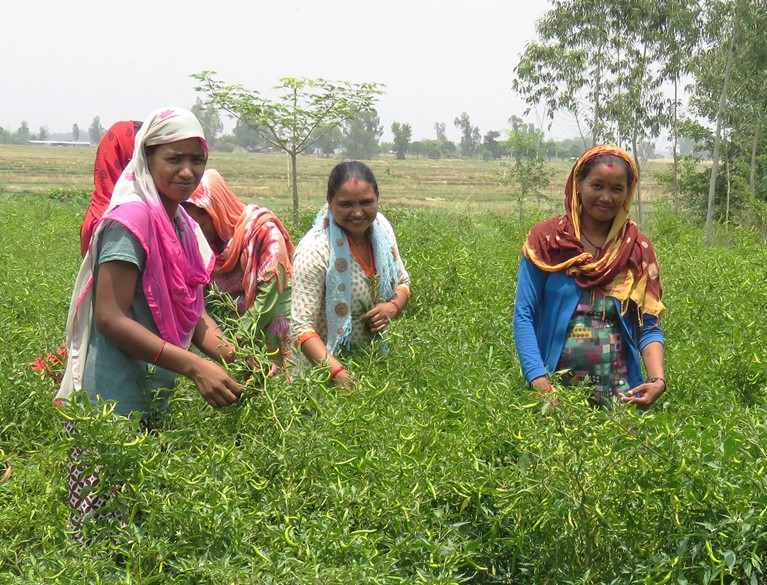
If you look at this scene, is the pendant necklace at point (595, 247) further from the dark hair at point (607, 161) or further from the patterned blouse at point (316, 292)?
the patterned blouse at point (316, 292)

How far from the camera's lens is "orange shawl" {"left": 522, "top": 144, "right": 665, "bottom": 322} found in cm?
293

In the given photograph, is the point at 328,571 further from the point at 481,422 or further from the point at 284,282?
the point at 284,282

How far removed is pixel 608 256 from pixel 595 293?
0.14 m

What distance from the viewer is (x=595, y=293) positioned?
117 inches

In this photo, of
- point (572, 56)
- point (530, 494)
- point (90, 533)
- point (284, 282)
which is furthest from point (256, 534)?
point (572, 56)

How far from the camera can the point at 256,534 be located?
1955mm

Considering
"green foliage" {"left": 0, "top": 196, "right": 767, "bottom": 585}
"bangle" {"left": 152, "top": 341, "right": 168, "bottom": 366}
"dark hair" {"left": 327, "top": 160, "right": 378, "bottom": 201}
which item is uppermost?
"dark hair" {"left": 327, "top": 160, "right": 378, "bottom": 201}

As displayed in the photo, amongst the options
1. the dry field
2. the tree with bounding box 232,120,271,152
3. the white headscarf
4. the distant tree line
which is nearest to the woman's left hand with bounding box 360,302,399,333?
the white headscarf

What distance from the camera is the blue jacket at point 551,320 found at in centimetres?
292

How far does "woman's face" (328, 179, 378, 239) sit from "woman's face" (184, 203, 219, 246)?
76cm

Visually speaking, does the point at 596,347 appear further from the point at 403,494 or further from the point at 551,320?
the point at 403,494

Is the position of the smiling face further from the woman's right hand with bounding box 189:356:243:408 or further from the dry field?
the dry field

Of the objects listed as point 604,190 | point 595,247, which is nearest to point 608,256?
point 595,247

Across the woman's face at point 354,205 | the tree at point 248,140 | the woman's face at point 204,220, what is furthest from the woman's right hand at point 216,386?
the tree at point 248,140
